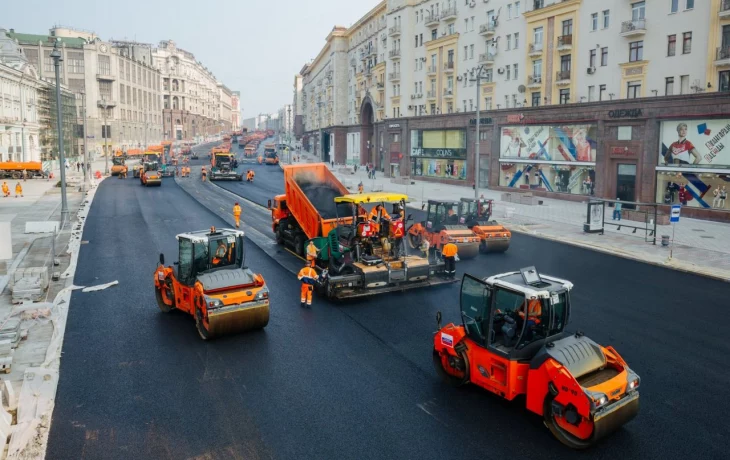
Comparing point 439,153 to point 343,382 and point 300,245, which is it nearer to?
point 300,245

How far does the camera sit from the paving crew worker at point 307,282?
1605 cm

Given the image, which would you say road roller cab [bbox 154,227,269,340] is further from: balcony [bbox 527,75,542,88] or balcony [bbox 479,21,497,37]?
balcony [bbox 479,21,497,37]

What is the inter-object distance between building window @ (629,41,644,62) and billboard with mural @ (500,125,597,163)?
518 centimetres

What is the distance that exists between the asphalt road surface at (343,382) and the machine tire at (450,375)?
17 centimetres

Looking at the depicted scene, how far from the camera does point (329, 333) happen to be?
14188 mm

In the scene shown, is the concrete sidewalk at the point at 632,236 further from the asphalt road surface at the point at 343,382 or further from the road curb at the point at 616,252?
the asphalt road surface at the point at 343,382

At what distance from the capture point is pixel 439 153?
2376 inches

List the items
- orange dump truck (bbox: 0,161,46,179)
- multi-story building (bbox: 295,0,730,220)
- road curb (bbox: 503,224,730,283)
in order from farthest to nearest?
orange dump truck (bbox: 0,161,46,179), multi-story building (bbox: 295,0,730,220), road curb (bbox: 503,224,730,283)

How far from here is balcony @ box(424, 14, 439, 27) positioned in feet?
199

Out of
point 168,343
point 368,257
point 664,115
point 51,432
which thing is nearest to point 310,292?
point 368,257

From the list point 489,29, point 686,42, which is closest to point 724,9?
point 686,42

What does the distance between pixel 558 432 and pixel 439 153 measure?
173 ft

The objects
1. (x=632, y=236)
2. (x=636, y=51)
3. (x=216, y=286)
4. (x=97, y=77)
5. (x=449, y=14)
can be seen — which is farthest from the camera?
(x=97, y=77)

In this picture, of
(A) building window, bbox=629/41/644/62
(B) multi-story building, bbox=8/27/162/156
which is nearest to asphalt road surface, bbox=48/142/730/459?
(A) building window, bbox=629/41/644/62
